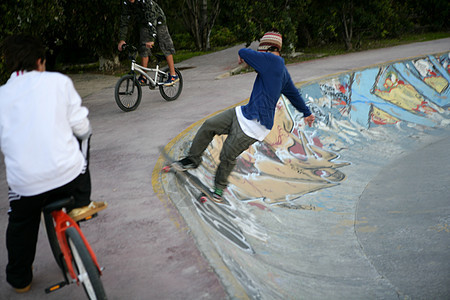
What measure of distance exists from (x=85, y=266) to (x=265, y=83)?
268cm

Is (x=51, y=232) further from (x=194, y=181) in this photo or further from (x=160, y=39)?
(x=160, y=39)

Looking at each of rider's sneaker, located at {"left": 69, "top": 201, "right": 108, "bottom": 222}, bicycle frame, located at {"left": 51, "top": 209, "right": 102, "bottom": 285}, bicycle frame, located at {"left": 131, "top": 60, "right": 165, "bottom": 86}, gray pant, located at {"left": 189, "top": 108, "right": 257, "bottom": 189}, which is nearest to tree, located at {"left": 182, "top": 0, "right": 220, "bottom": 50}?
bicycle frame, located at {"left": 131, "top": 60, "right": 165, "bottom": 86}

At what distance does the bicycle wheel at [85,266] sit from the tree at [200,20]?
21.9 meters

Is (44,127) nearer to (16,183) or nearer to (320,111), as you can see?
(16,183)

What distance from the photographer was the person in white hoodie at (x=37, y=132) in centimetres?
250

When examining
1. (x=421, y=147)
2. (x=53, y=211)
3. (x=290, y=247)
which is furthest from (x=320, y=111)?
(x=53, y=211)

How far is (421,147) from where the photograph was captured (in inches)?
387

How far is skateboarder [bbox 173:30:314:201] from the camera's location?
4.38m

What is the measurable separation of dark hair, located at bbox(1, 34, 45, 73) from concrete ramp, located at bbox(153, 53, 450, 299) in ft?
6.42

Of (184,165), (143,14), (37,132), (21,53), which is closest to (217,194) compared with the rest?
(184,165)

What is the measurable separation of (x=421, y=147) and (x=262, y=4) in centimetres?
768

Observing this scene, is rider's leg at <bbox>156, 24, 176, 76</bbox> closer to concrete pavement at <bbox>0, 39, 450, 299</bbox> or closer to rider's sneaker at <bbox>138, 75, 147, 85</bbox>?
rider's sneaker at <bbox>138, 75, 147, 85</bbox>

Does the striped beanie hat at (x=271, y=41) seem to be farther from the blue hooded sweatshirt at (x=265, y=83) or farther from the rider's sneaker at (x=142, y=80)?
the rider's sneaker at (x=142, y=80)

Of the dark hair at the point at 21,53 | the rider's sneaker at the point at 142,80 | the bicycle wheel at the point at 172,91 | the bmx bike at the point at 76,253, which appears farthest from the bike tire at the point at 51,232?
the bicycle wheel at the point at 172,91
